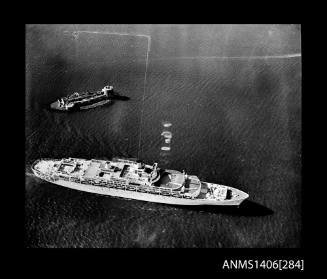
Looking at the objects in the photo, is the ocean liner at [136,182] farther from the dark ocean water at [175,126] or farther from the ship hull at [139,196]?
the dark ocean water at [175,126]

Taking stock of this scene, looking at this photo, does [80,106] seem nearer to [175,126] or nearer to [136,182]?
[175,126]

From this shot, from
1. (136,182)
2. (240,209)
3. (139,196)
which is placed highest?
(136,182)

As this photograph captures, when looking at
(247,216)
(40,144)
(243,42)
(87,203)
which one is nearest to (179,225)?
(247,216)

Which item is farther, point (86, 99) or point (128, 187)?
point (86, 99)

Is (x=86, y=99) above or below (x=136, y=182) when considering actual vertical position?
above

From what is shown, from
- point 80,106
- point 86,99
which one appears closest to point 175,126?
point 86,99

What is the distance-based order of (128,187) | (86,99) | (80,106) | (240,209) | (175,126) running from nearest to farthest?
(240,209)
(128,187)
(175,126)
(80,106)
(86,99)

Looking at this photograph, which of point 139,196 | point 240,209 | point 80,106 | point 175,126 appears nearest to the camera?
point 240,209

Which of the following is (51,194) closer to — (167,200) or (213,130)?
(167,200)
